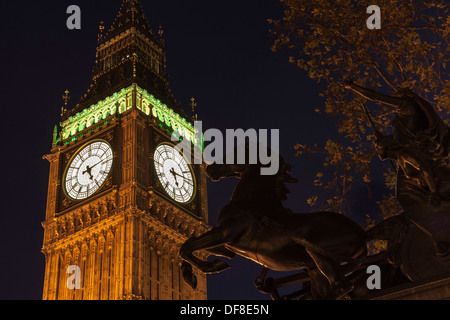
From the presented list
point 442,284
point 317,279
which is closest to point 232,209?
point 317,279

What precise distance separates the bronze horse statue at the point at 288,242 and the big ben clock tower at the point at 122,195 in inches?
1315

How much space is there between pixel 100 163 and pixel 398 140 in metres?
40.2

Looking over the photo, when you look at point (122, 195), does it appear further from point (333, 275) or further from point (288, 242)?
point (333, 275)

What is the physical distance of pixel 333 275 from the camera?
7172 mm

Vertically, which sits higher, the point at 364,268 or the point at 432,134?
the point at 432,134

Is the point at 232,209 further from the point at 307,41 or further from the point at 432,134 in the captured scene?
the point at 307,41

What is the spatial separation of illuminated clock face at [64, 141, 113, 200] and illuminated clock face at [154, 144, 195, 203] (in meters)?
3.55

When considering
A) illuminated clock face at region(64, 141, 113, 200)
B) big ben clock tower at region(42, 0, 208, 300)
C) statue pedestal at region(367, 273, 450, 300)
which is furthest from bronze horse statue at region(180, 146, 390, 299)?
illuminated clock face at region(64, 141, 113, 200)

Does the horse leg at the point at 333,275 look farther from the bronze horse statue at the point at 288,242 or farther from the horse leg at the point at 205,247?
the horse leg at the point at 205,247

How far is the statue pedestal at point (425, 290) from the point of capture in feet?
20.6

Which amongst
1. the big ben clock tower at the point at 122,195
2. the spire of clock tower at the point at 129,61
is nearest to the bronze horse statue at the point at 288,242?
the big ben clock tower at the point at 122,195
